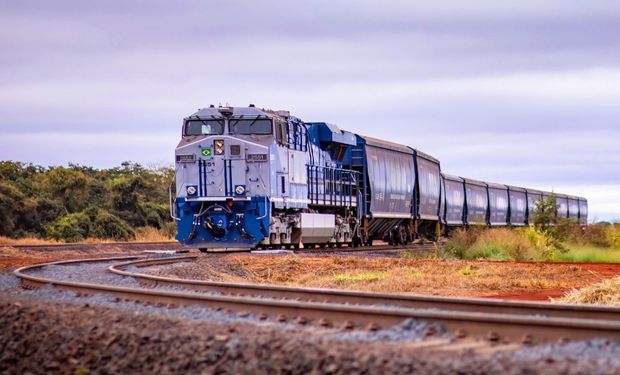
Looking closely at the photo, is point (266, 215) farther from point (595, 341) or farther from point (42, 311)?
point (595, 341)

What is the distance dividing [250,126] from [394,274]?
8.37m

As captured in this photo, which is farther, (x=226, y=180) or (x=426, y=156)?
(x=426, y=156)

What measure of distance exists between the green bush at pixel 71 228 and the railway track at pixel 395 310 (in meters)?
24.5

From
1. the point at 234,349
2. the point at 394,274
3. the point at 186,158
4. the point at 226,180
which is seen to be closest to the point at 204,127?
the point at 186,158

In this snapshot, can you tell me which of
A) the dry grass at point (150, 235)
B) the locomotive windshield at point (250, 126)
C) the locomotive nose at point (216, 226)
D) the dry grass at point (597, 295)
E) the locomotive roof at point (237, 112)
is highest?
the locomotive roof at point (237, 112)

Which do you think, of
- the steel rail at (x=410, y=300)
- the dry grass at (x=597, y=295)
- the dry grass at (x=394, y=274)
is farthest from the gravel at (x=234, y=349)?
the dry grass at (x=394, y=274)

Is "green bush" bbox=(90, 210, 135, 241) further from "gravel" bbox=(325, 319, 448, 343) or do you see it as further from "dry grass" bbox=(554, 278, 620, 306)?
"gravel" bbox=(325, 319, 448, 343)

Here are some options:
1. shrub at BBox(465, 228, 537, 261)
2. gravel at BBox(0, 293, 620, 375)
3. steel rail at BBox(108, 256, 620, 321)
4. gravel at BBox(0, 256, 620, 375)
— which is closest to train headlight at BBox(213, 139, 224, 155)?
shrub at BBox(465, 228, 537, 261)

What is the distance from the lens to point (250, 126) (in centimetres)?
2469

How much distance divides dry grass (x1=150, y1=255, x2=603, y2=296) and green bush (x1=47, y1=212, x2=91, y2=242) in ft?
Answer: 58.7

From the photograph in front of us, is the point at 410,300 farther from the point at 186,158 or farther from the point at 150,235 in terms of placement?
the point at 150,235

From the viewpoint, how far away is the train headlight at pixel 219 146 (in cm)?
2430

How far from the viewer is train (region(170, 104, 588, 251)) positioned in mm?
24062

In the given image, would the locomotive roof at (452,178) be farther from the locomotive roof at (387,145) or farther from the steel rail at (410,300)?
the steel rail at (410,300)
